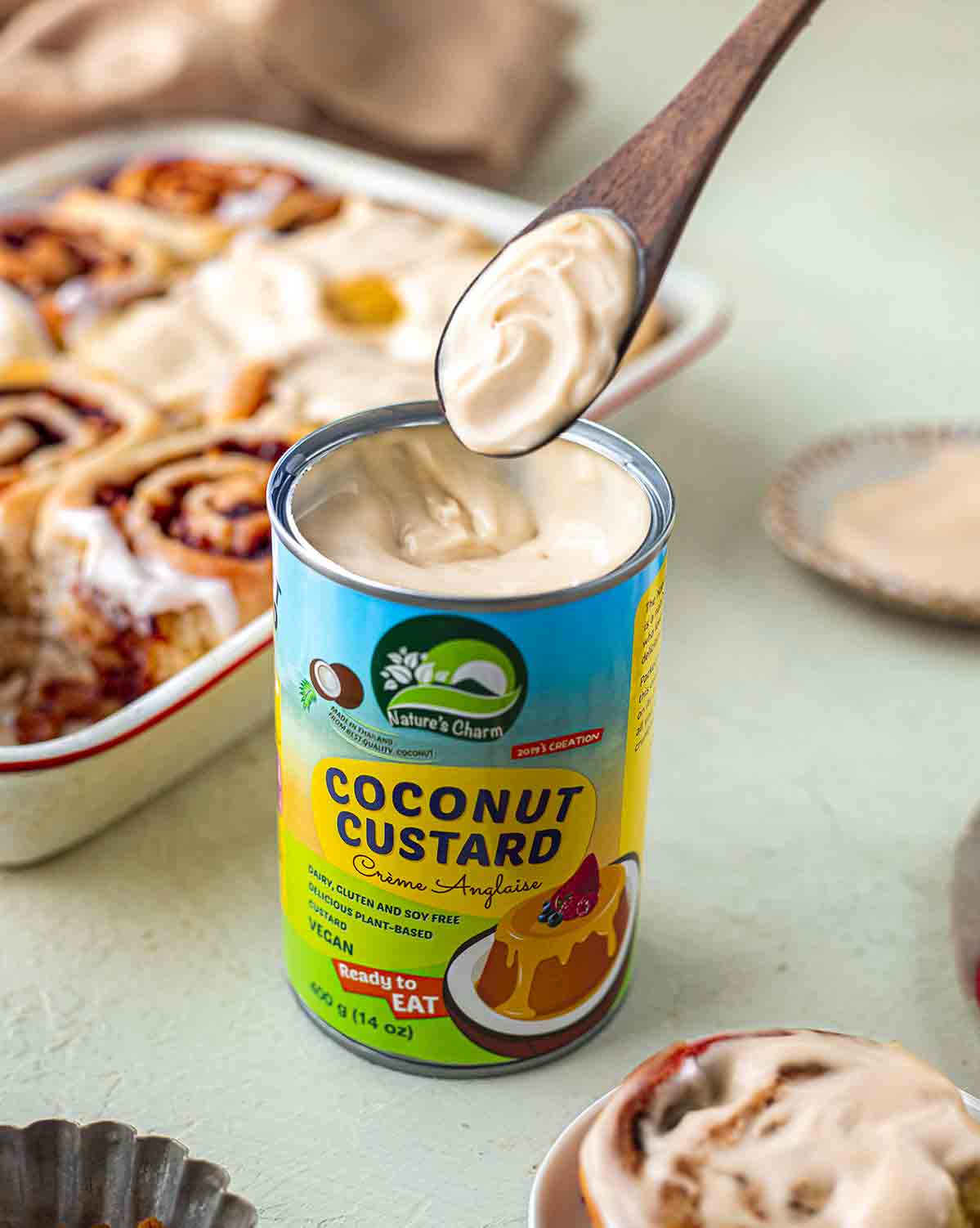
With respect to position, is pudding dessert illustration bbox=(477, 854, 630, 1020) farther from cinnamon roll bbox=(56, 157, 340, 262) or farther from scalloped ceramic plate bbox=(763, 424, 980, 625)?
cinnamon roll bbox=(56, 157, 340, 262)

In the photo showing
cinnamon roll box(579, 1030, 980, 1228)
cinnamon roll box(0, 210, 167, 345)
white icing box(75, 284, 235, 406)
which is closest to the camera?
cinnamon roll box(579, 1030, 980, 1228)

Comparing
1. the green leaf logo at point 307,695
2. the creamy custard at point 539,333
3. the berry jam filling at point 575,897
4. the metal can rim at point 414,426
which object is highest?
the creamy custard at point 539,333

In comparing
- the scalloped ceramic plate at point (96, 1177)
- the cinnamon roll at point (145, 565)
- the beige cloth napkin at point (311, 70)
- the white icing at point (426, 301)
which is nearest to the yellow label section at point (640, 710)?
the scalloped ceramic plate at point (96, 1177)

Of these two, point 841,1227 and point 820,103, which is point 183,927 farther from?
point 820,103

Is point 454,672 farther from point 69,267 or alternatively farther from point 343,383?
→ point 69,267

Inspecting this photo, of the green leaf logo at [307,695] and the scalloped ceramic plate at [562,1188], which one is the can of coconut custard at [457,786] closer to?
the green leaf logo at [307,695]

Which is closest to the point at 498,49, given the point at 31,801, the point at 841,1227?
the point at 31,801

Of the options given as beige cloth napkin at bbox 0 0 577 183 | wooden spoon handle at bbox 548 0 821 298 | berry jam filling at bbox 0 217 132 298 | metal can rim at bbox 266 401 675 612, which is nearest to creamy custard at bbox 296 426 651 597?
metal can rim at bbox 266 401 675 612
